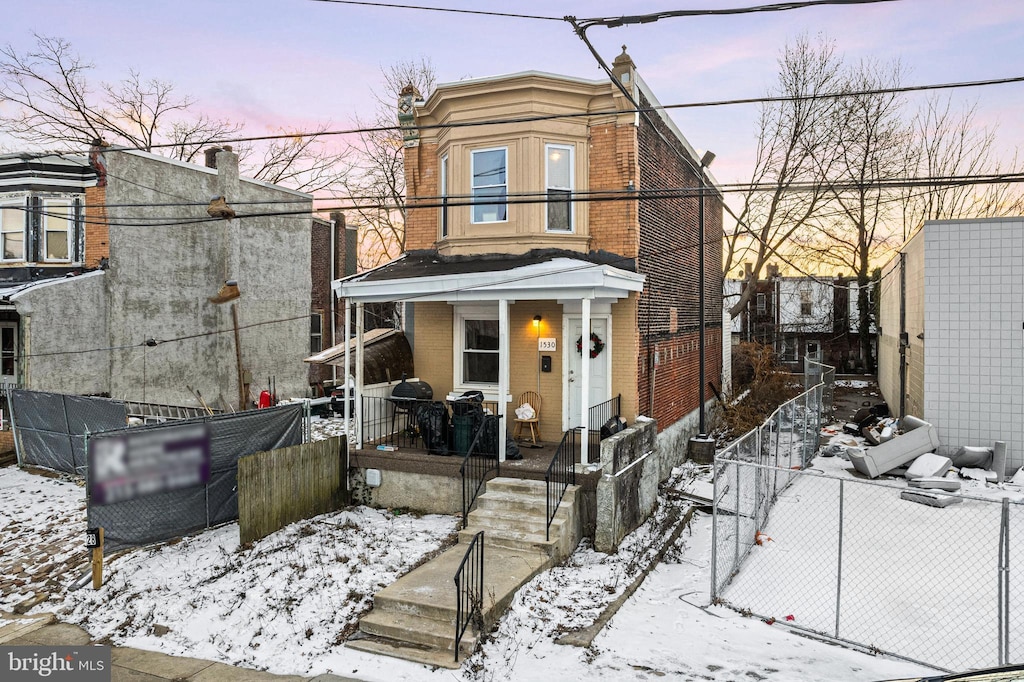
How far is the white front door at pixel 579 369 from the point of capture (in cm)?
1275

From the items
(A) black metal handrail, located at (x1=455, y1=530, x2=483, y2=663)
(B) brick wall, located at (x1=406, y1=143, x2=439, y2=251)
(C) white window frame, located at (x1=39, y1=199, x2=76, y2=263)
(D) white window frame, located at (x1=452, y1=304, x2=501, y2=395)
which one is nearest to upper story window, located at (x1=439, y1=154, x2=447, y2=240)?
(B) brick wall, located at (x1=406, y1=143, x2=439, y2=251)

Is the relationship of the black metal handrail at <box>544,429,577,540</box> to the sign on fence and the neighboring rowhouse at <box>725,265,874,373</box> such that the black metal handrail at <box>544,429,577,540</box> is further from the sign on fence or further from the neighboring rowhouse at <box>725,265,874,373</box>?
the neighboring rowhouse at <box>725,265,874,373</box>

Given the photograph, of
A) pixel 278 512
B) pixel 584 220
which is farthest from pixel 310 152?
pixel 278 512

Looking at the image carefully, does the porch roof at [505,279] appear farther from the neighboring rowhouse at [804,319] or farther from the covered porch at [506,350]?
the neighboring rowhouse at [804,319]

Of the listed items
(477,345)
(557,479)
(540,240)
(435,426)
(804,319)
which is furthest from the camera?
(804,319)

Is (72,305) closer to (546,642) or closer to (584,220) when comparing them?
(584,220)

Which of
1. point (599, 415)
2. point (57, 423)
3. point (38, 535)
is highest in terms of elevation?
point (599, 415)

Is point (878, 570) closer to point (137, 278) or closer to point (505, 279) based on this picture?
point (505, 279)

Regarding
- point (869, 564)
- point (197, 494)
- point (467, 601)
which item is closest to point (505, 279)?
point (467, 601)

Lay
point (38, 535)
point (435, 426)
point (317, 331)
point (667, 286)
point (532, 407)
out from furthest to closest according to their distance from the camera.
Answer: point (317, 331) → point (667, 286) → point (532, 407) → point (435, 426) → point (38, 535)

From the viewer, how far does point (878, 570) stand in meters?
8.45

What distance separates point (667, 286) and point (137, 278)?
15158 millimetres

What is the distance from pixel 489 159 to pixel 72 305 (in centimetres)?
1206

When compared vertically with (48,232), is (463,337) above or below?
below
